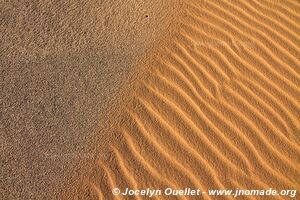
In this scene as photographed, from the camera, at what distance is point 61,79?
3740 millimetres

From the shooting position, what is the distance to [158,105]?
3688 mm

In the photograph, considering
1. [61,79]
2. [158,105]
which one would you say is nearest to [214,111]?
[158,105]

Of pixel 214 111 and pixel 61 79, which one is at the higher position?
pixel 61 79

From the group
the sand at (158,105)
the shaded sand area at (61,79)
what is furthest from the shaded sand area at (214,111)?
the shaded sand area at (61,79)

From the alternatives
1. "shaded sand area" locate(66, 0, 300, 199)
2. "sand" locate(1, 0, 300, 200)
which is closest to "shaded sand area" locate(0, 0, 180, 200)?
"sand" locate(1, 0, 300, 200)

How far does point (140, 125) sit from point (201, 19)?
5.14 feet

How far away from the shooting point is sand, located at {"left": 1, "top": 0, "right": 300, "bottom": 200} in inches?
130

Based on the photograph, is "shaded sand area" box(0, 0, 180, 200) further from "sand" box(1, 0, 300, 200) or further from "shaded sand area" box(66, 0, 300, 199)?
"shaded sand area" box(66, 0, 300, 199)

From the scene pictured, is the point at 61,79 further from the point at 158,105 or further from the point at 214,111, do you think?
the point at 214,111

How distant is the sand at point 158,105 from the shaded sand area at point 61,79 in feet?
0.04

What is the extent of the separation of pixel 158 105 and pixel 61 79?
964 millimetres

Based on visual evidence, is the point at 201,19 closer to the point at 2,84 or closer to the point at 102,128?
the point at 102,128

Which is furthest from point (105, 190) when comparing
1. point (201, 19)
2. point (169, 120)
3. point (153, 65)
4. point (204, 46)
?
point (201, 19)

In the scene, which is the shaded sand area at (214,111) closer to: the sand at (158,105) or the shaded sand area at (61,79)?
the sand at (158,105)
